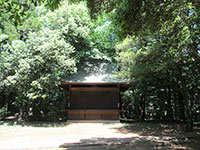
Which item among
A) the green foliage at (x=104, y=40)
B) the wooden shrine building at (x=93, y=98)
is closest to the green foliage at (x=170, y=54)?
the wooden shrine building at (x=93, y=98)

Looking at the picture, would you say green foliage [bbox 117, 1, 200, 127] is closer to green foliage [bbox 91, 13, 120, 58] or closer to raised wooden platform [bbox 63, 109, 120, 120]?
raised wooden platform [bbox 63, 109, 120, 120]

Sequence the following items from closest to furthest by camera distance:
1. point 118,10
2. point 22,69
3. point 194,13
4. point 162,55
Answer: point 118,10 → point 194,13 → point 162,55 → point 22,69

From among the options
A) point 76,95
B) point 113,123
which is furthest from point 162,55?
point 76,95

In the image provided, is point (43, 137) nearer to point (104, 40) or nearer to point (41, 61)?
point (41, 61)

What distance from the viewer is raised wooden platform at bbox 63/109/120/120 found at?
526 inches

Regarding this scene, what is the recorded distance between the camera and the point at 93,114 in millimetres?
13469

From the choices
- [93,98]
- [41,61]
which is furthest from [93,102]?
[41,61]

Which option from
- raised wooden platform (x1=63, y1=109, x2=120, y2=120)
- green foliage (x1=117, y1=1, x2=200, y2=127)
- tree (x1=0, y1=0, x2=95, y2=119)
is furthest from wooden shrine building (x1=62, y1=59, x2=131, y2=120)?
green foliage (x1=117, y1=1, x2=200, y2=127)

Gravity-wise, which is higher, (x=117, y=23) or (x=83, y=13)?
(x=83, y=13)

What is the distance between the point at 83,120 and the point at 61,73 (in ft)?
14.8

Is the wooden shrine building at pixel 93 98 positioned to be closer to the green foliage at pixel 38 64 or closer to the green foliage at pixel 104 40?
the green foliage at pixel 38 64

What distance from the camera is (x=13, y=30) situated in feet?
45.9

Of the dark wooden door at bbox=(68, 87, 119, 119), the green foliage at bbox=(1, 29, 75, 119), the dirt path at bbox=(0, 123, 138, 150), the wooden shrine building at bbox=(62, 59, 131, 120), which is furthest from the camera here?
the dark wooden door at bbox=(68, 87, 119, 119)

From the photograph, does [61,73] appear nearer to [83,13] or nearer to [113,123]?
[113,123]
